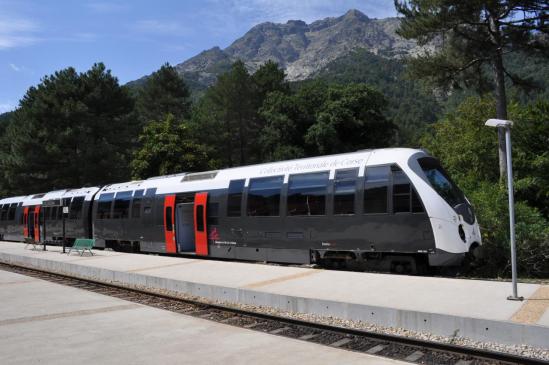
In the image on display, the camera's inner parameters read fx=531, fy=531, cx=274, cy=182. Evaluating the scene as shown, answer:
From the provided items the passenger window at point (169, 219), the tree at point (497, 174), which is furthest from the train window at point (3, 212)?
the tree at point (497, 174)

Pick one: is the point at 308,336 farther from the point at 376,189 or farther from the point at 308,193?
the point at 308,193

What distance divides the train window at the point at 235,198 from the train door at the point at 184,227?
128 inches

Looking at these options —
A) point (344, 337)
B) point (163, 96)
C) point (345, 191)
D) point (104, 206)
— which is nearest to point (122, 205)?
point (104, 206)

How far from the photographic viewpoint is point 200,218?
64.4 ft

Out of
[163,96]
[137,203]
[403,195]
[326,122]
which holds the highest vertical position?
[163,96]

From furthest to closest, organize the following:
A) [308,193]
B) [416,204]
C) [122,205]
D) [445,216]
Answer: [122,205] < [308,193] < [416,204] < [445,216]

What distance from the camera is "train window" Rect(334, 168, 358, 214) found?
14195 millimetres

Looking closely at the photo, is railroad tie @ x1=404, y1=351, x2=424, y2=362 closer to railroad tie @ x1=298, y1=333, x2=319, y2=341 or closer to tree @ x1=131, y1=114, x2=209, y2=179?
railroad tie @ x1=298, y1=333, x2=319, y2=341

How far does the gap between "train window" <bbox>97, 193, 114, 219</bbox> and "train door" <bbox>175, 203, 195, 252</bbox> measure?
6052 mm

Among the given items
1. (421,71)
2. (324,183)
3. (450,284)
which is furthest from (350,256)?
(421,71)

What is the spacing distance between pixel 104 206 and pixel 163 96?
43386mm

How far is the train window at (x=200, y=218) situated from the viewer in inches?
768

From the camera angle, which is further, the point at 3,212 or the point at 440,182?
the point at 3,212

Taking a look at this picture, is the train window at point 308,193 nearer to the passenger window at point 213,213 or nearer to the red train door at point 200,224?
the passenger window at point 213,213
